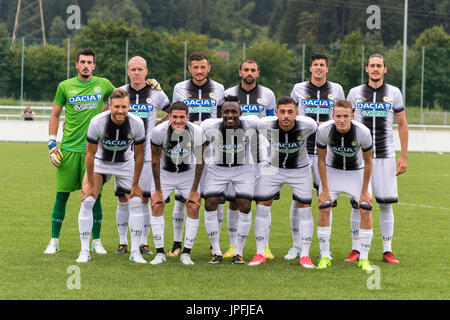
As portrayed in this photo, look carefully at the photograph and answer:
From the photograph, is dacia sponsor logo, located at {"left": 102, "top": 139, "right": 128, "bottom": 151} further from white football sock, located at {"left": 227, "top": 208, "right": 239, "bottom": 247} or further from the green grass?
white football sock, located at {"left": 227, "top": 208, "right": 239, "bottom": 247}

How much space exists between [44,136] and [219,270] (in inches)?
897

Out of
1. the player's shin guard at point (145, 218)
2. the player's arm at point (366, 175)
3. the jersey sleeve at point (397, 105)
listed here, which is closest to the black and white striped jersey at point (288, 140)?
the player's arm at point (366, 175)

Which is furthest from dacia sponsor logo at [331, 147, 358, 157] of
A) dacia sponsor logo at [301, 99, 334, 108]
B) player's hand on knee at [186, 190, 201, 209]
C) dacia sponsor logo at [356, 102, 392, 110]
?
player's hand on knee at [186, 190, 201, 209]

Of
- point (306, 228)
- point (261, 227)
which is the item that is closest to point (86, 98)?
point (261, 227)

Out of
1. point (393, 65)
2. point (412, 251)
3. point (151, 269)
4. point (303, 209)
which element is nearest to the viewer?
point (151, 269)

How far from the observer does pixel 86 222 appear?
25.4ft

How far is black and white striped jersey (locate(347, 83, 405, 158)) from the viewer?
7973 millimetres

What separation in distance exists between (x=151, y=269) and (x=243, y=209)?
1181 mm

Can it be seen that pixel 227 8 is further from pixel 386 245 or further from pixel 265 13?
pixel 386 245

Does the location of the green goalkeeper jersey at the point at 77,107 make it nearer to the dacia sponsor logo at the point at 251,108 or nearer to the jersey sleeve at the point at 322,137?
the dacia sponsor logo at the point at 251,108

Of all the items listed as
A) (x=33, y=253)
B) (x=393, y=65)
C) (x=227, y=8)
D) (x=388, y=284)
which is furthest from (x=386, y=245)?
(x=227, y=8)

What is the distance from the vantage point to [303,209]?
7801 millimetres

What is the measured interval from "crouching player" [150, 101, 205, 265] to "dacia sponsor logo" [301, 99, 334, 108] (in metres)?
1.46

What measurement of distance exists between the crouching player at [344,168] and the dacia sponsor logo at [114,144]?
204 centimetres
